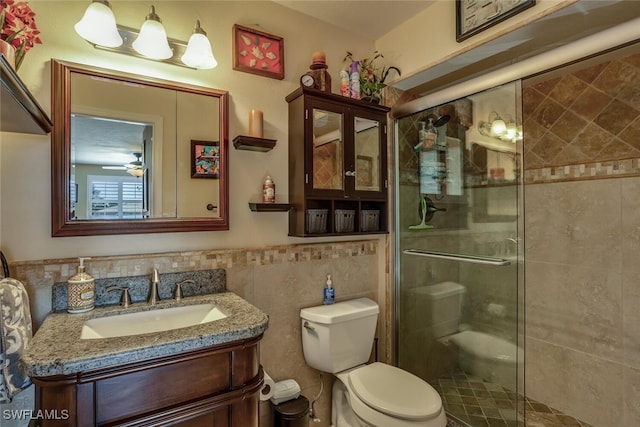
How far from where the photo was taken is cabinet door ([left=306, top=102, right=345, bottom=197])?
68.0 inches

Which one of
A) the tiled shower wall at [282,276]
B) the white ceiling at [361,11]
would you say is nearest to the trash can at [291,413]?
the tiled shower wall at [282,276]

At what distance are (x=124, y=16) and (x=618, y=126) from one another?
8.32ft

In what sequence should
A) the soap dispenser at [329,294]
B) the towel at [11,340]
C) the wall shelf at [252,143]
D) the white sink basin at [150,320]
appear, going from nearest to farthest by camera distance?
the towel at [11,340], the white sink basin at [150,320], the wall shelf at [252,143], the soap dispenser at [329,294]

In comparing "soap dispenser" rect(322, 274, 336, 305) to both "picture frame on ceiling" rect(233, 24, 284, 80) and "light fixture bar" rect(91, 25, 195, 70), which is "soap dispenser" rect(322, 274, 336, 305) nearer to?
"picture frame on ceiling" rect(233, 24, 284, 80)

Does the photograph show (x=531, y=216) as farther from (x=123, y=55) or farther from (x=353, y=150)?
(x=123, y=55)

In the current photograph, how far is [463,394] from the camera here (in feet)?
6.71

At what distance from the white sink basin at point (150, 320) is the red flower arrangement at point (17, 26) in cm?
94

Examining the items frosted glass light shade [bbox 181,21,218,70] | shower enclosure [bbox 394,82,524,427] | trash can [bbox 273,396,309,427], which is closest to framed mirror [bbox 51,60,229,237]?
frosted glass light shade [bbox 181,21,218,70]

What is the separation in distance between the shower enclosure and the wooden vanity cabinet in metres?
1.33

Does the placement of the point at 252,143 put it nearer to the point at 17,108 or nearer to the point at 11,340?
the point at 17,108

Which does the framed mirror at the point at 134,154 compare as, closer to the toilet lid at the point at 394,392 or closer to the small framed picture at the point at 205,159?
the small framed picture at the point at 205,159

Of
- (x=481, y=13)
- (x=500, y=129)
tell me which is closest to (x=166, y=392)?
(x=500, y=129)

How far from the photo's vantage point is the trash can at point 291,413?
1.61 m

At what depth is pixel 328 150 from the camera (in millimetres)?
1804
